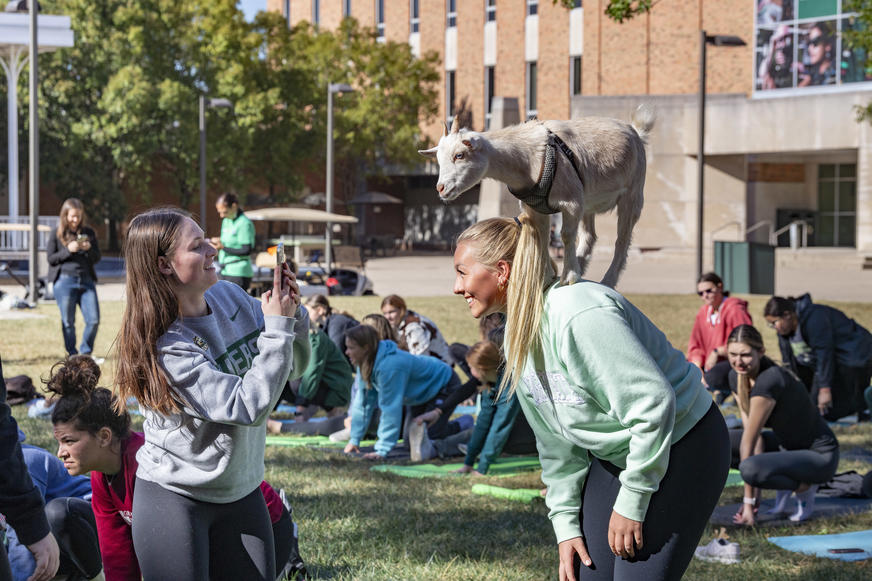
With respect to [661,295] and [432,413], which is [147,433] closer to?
[432,413]

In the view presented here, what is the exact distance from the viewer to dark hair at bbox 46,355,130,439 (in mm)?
3838

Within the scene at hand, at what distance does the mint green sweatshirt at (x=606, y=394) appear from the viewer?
9.01 ft

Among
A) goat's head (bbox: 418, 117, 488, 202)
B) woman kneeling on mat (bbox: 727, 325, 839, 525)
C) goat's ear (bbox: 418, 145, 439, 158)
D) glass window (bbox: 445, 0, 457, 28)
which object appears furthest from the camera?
glass window (bbox: 445, 0, 457, 28)

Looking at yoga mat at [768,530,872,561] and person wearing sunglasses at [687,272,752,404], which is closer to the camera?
yoga mat at [768,530,872,561]

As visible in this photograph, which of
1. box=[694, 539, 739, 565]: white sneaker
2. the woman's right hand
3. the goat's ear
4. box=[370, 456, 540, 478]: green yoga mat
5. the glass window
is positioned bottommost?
box=[370, 456, 540, 478]: green yoga mat

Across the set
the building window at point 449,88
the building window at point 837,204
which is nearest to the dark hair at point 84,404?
the building window at point 837,204

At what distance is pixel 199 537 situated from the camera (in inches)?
124

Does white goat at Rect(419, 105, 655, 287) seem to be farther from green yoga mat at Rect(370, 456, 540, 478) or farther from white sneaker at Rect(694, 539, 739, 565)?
green yoga mat at Rect(370, 456, 540, 478)

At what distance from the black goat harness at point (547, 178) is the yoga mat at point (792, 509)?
4.64 metres

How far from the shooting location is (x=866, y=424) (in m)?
9.91

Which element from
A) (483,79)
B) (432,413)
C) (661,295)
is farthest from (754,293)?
(483,79)

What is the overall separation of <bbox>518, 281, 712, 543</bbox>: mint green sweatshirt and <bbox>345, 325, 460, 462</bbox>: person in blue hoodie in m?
5.15

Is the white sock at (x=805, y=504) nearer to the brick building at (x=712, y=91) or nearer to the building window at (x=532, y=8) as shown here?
the brick building at (x=712, y=91)

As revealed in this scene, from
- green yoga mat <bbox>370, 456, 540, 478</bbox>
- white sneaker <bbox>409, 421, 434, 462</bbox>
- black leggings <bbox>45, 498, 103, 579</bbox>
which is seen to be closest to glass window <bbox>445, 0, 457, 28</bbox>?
white sneaker <bbox>409, 421, 434, 462</bbox>
